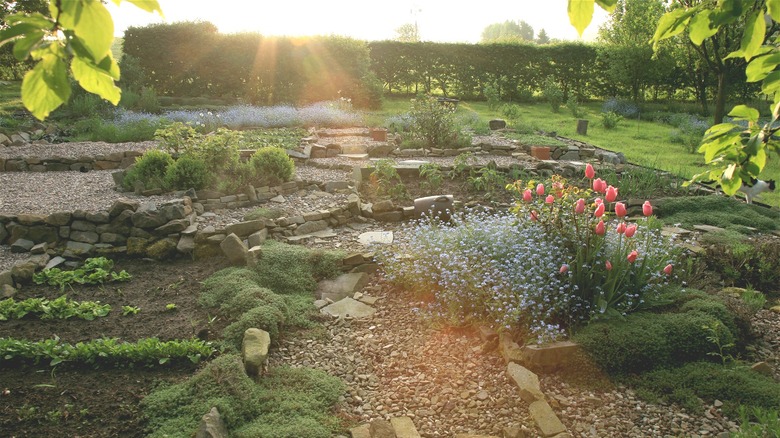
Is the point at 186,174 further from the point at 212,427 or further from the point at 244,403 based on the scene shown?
the point at 212,427

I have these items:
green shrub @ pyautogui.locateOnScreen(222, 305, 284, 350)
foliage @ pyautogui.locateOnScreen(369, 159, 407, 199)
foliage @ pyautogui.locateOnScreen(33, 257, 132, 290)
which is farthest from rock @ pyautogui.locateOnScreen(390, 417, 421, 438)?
foliage @ pyautogui.locateOnScreen(369, 159, 407, 199)

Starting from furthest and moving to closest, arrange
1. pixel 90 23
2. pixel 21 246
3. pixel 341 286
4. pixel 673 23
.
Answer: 1. pixel 21 246
2. pixel 341 286
3. pixel 673 23
4. pixel 90 23

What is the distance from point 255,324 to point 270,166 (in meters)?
3.91

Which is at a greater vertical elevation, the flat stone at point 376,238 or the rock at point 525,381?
the flat stone at point 376,238

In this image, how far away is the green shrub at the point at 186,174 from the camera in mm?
6949

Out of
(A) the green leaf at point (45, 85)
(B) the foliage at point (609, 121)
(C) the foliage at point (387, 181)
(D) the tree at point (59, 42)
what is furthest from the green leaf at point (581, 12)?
(B) the foliage at point (609, 121)

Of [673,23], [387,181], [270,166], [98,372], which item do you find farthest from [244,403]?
[387,181]

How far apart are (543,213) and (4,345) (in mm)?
4013

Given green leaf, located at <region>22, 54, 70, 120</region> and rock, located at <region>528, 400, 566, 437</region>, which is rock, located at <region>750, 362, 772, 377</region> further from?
green leaf, located at <region>22, 54, 70, 120</region>

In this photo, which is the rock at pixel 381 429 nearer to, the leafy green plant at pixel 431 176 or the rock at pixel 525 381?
the rock at pixel 525 381

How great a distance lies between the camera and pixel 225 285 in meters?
4.68

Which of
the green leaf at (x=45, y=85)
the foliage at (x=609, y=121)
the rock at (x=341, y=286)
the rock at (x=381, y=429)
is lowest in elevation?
the rock at (x=381, y=429)

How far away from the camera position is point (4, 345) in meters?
3.53

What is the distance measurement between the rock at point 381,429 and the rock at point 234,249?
2.64 m
